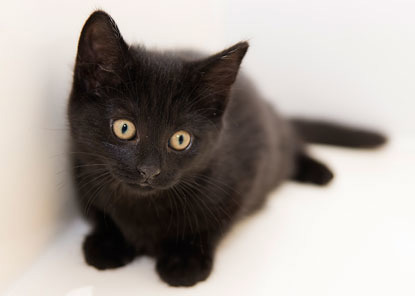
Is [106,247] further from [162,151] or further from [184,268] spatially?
[162,151]

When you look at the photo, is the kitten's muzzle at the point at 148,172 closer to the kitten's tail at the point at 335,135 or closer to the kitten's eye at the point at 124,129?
the kitten's eye at the point at 124,129

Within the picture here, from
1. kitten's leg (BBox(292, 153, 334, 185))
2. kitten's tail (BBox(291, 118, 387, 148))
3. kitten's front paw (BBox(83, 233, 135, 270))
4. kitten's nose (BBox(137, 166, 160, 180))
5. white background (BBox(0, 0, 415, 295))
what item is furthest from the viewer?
kitten's tail (BBox(291, 118, 387, 148))

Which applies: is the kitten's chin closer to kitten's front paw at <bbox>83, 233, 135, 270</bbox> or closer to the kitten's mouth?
the kitten's mouth

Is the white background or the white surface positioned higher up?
the white background

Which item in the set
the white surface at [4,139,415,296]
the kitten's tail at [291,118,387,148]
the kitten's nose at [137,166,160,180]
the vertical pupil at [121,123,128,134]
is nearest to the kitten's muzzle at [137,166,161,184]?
the kitten's nose at [137,166,160,180]

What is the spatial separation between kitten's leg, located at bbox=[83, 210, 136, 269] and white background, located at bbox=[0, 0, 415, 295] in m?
0.14

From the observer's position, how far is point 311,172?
6.35 ft

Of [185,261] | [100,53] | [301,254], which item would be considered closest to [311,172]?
[301,254]

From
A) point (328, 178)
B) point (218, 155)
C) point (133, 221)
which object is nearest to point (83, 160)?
point (133, 221)

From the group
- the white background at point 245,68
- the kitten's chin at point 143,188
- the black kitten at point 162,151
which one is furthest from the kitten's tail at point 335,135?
the kitten's chin at point 143,188

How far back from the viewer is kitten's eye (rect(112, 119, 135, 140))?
1210 mm

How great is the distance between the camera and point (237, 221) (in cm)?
154

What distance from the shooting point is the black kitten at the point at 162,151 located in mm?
1209

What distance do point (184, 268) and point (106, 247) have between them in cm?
24
